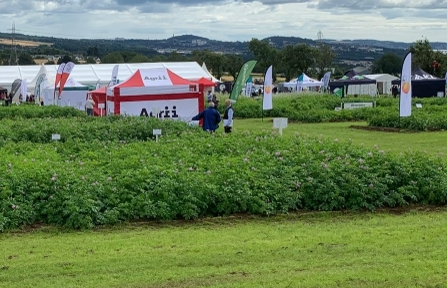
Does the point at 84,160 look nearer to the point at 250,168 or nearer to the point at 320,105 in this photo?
the point at 250,168

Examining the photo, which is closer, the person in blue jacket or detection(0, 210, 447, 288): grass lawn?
detection(0, 210, 447, 288): grass lawn

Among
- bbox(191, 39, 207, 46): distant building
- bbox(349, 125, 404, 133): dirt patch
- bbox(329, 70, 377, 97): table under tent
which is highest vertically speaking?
bbox(191, 39, 207, 46): distant building

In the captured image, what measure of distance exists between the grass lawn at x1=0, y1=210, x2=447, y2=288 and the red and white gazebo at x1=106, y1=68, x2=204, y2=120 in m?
15.7

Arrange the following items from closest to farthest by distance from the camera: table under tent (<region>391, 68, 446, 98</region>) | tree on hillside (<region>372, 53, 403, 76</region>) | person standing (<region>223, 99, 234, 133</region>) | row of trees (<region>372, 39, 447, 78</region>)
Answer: person standing (<region>223, 99, 234, 133</region>) < table under tent (<region>391, 68, 446, 98</region>) < row of trees (<region>372, 39, 447, 78</region>) < tree on hillside (<region>372, 53, 403, 76</region>)

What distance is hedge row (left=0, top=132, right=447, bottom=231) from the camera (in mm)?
9617

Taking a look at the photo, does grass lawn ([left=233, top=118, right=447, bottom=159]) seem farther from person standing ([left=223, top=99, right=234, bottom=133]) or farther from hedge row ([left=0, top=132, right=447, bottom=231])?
hedge row ([left=0, top=132, right=447, bottom=231])

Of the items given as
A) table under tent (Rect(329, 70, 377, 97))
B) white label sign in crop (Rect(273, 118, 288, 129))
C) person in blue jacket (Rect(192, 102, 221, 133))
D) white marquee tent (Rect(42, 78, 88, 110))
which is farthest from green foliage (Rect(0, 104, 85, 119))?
table under tent (Rect(329, 70, 377, 97))

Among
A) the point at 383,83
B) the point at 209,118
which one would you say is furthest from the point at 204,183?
the point at 383,83

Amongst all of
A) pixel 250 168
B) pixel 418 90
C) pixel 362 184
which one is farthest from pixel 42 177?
pixel 418 90

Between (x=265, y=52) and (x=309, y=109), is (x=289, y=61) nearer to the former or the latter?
(x=265, y=52)

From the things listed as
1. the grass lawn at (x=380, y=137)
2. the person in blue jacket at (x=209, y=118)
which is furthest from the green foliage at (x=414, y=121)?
the person in blue jacket at (x=209, y=118)

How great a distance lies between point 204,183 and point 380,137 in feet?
47.4

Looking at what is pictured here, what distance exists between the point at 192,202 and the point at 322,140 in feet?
16.8

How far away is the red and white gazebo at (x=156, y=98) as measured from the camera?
25.0 m
